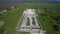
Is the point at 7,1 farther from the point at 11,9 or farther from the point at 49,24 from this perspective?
the point at 49,24

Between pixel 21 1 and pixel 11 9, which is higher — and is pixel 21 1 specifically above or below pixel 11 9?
above

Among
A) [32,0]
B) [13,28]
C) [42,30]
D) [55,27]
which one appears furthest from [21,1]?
[55,27]

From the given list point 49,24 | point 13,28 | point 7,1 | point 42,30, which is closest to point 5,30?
point 13,28

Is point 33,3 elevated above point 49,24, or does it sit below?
above

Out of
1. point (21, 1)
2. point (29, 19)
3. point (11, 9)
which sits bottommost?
point (29, 19)

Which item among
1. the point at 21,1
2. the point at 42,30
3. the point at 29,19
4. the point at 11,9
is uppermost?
the point at 21,1

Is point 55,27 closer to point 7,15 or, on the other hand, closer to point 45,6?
point 45,6
